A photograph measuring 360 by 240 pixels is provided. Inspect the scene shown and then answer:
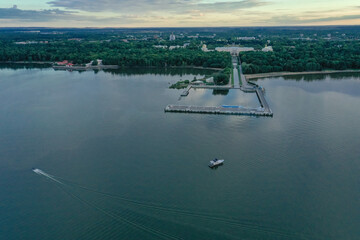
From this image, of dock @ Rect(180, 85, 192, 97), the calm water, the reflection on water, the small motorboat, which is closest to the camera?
the calm water

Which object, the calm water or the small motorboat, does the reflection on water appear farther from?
the small motorboat

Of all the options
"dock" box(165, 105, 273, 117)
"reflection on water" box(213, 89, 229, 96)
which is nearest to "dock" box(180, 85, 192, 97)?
"reflection on water" box(213, 89, 229, 96)

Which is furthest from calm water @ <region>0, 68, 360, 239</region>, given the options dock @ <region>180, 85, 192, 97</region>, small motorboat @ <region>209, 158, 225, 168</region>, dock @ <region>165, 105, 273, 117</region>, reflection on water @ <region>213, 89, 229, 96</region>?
reflection on water @ <region>213, 89, 229, 96</region>

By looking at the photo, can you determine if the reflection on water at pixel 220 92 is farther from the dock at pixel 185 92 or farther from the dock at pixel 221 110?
the dock at pixel 221 110

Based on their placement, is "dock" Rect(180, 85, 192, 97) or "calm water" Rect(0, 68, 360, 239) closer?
"calm water" Rect(0, 68, 360, 239)

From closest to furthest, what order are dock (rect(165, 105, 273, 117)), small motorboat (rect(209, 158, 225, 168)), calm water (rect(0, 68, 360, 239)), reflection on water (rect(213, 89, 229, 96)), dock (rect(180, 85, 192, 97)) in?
calm water (rect(0, 68, 360, 239)) → small motorboat (rect(209, 158, 225, 168)) → dock (rect(165, 105, 273, 117)) → dock (rect(180, 85, 192, 97)) → reflection on water (rect(213, 89, 229, 96))

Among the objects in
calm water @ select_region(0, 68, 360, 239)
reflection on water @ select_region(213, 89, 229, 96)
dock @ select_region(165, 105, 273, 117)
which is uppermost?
reflection on water @ select_region(213, 89, 229, 96)

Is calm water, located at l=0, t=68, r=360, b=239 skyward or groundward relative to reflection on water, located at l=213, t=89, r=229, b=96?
groundward

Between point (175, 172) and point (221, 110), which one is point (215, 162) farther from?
point (221, 110)
